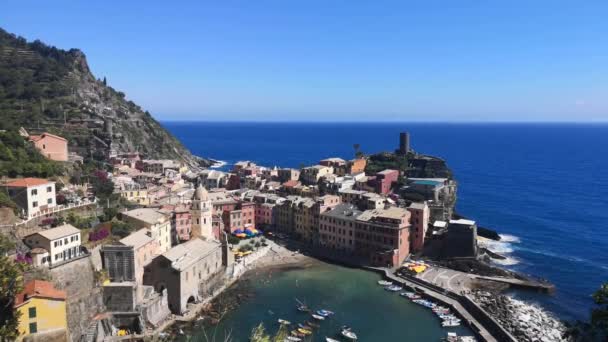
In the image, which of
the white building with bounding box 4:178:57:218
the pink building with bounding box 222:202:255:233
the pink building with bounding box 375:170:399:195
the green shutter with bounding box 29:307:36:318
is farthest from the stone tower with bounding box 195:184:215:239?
the pink building with bounding box 375:170:399:195

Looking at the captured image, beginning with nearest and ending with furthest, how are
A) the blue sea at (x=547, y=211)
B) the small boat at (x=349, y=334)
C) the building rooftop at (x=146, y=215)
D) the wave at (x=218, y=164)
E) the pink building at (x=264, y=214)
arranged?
the small boat at (x=349, y=334)
the building rooftop at (x=146, y=215)
the blue sea at (x=547, y=211)
the pink building at (x=264, y=214)
the wave at (x=218, y=164)

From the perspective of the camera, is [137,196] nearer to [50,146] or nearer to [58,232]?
[50,146]

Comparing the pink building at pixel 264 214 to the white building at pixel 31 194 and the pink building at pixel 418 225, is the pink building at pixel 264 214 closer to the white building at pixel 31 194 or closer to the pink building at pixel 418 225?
the pink building at pixel 418 225

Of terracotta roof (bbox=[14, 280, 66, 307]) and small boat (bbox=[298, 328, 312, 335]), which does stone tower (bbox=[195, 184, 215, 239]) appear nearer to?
small boat (bbox=[298, 328, 312, 335])

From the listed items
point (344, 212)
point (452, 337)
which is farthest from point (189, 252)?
point (452, 337)

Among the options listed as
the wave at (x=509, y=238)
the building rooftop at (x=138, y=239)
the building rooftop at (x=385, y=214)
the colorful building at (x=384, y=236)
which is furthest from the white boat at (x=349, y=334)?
the wave at (x=509, y=238)

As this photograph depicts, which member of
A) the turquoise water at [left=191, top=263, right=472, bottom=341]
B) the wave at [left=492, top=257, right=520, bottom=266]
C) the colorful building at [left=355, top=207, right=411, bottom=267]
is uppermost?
the colorful building at [left=355, top=207, right=411, bottom=267]
